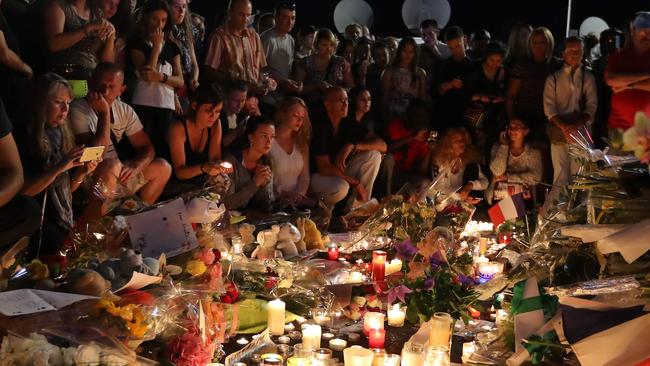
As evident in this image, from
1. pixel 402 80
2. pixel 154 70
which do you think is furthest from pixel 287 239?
pixel 402 80

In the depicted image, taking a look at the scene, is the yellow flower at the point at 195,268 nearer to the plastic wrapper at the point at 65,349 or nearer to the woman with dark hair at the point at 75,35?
the plastic wrapper at the point at 65,349

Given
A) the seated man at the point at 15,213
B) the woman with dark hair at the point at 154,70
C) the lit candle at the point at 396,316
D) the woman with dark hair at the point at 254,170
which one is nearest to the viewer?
the seated man at the point at 15,213

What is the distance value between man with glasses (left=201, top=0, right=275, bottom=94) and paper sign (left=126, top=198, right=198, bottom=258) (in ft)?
7.73

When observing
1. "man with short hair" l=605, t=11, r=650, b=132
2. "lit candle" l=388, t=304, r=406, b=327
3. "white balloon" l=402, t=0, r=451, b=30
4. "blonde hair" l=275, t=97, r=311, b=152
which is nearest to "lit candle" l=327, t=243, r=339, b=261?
"lit candle" l=388, t=304, r=406, b=327

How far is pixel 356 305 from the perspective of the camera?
10.4 ft

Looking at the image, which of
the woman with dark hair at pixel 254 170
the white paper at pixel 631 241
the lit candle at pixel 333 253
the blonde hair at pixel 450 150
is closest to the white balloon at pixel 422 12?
the blonde hair at pixel 450 150

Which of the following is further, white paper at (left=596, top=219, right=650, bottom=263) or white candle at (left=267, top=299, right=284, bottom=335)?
white candle at (left=267, top=299, right=284, bottom=335)

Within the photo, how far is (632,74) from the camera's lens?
5.08 metres

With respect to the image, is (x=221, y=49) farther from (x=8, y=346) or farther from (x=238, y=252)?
(x=8, y=346)

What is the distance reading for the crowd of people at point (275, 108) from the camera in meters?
3.72

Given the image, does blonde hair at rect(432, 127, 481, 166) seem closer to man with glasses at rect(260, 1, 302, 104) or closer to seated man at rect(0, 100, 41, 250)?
man with glasses at rect(260, 1, 302, 104)

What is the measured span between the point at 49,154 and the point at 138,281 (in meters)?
1.45

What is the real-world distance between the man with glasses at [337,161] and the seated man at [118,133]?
135 cm

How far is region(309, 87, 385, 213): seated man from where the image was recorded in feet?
17.9
